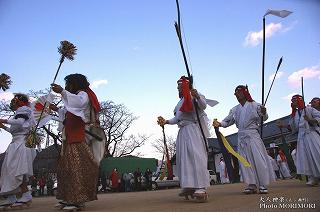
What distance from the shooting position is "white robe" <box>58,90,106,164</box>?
15.9 ft

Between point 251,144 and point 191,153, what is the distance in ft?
6.15

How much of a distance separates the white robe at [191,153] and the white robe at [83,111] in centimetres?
135

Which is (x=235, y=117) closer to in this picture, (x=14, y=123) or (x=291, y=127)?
(x=291, y=127)

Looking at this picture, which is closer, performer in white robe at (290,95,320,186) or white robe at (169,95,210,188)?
white robe at (169,95,210,188)

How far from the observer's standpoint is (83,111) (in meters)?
5.07

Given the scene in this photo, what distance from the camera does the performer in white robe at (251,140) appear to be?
6438 mm

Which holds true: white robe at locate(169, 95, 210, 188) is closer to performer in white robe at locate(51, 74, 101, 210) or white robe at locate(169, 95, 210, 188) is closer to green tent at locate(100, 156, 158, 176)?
performer in white robe at locate(51, 74, 101, 210)

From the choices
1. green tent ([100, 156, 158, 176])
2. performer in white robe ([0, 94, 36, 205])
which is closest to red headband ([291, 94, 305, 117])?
performer in white robe ([0, 94, 36, 205])

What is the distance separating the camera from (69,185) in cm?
484

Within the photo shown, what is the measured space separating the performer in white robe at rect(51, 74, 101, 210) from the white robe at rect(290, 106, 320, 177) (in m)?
5.07

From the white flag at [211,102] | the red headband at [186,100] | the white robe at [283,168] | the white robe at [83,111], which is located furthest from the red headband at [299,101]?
the white robe at [283,168]

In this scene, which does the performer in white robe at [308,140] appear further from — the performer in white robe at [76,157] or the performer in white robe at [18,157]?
the performer in white robe at [18,157]

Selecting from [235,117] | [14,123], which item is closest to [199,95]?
[235,117]

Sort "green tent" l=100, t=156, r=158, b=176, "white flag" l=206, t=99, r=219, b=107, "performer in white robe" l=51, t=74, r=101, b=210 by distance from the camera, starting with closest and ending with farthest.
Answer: "performer in white robe" l=51, t=74, r=101, b=210 → "white flag" l=206, t=99, r=219, b=107 → "green tent" l=100, t=156, r=158, b=176
